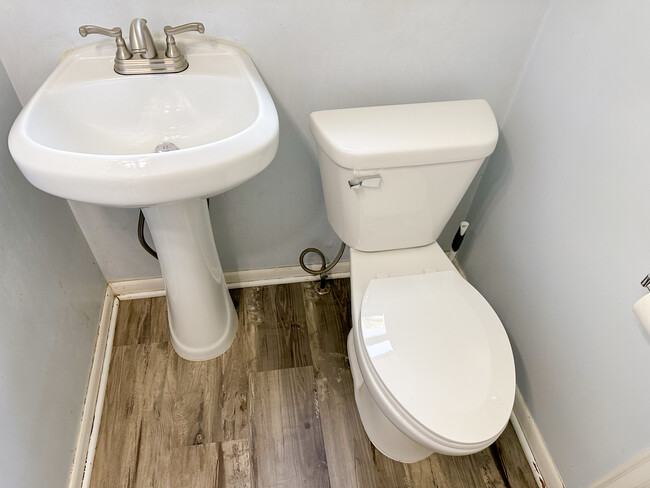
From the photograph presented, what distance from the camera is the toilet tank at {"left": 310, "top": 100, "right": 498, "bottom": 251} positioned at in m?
0.94

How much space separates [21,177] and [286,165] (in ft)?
2.08

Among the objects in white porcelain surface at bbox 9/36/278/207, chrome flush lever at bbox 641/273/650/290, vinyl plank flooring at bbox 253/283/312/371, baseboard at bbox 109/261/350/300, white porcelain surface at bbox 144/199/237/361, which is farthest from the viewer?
baseboard at bbox 109/261/350/300

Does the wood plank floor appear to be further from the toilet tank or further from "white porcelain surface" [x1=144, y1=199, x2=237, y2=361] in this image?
the toilet tank

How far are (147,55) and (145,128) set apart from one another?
15 cm

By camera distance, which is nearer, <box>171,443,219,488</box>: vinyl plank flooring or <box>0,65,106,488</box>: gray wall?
<box>0,65,106,488</box>: gray wall

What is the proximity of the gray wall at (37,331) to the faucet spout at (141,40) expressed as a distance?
0.31 meters

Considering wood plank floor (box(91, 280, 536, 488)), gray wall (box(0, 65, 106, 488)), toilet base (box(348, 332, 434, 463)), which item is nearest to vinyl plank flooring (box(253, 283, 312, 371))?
wood plank floor (box(91, 280, 536, 488))

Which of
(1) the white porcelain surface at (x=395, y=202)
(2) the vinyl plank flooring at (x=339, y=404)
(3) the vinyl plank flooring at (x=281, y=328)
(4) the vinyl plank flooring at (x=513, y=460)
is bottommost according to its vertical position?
(4) the vinyl plank flooring at (x=513, y=460)

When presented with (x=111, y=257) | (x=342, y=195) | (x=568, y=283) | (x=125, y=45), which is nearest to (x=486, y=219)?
(x=568, y=283)

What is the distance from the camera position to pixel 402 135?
3.14 feet

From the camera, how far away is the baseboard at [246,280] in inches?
56.8

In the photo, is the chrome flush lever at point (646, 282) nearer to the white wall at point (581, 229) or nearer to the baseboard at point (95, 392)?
the white wall at point (581, 229)

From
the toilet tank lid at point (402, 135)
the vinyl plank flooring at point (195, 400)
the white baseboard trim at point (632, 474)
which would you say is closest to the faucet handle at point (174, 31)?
the toilet tank lid at point (402, 135)

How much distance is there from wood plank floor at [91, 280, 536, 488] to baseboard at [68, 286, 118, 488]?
25 millimetres
